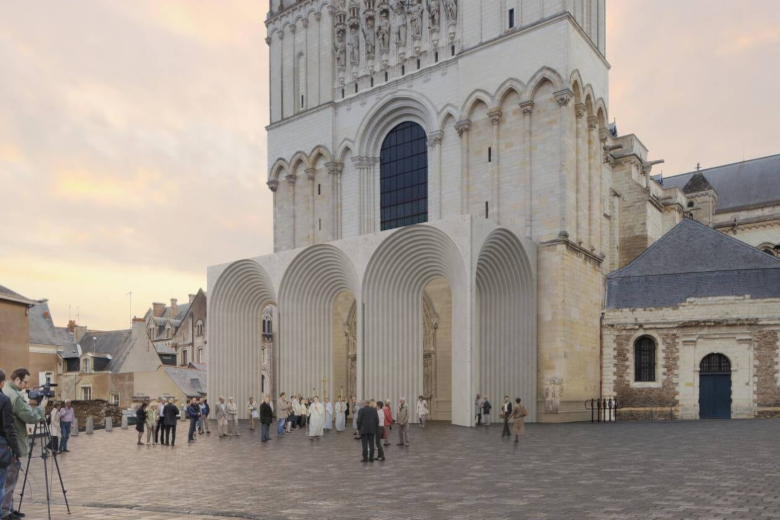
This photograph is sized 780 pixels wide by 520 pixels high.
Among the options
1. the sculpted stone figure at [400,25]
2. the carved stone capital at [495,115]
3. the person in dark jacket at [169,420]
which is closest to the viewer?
the person in dark jacket at [169,420]

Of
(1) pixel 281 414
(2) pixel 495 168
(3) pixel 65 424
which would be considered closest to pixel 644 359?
(2) pixel 495 168

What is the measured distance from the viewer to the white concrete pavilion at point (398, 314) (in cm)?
2338

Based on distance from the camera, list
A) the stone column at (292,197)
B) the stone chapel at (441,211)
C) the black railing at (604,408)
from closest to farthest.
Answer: the stone chapel at (441,211) → the black railing at (604,408) → the stone column at (292,197)

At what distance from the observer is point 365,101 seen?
108 ft

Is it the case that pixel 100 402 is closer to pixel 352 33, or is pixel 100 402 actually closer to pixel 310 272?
pixel 310 272

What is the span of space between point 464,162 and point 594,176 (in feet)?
17.9

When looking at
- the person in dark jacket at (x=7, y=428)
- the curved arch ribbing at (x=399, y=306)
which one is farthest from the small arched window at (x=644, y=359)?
the person in dark jacket at (x=7, y=428)

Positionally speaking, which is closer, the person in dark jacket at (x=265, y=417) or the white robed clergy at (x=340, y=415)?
the person in dark jacket at (x=265, y=417)

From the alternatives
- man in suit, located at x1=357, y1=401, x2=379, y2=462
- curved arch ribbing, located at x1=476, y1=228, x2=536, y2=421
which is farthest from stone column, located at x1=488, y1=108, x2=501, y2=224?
man in suit, located at x1=357, y1=401, x2=379, y2=462

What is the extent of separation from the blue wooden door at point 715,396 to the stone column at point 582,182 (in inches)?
268

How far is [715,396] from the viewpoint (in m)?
26.2

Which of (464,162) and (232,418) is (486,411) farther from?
(464,162)

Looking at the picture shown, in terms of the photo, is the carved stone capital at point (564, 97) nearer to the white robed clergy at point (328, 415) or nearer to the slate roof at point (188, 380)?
the white robed clergy at point (328, 415)

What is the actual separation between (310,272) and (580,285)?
10.7 metres
